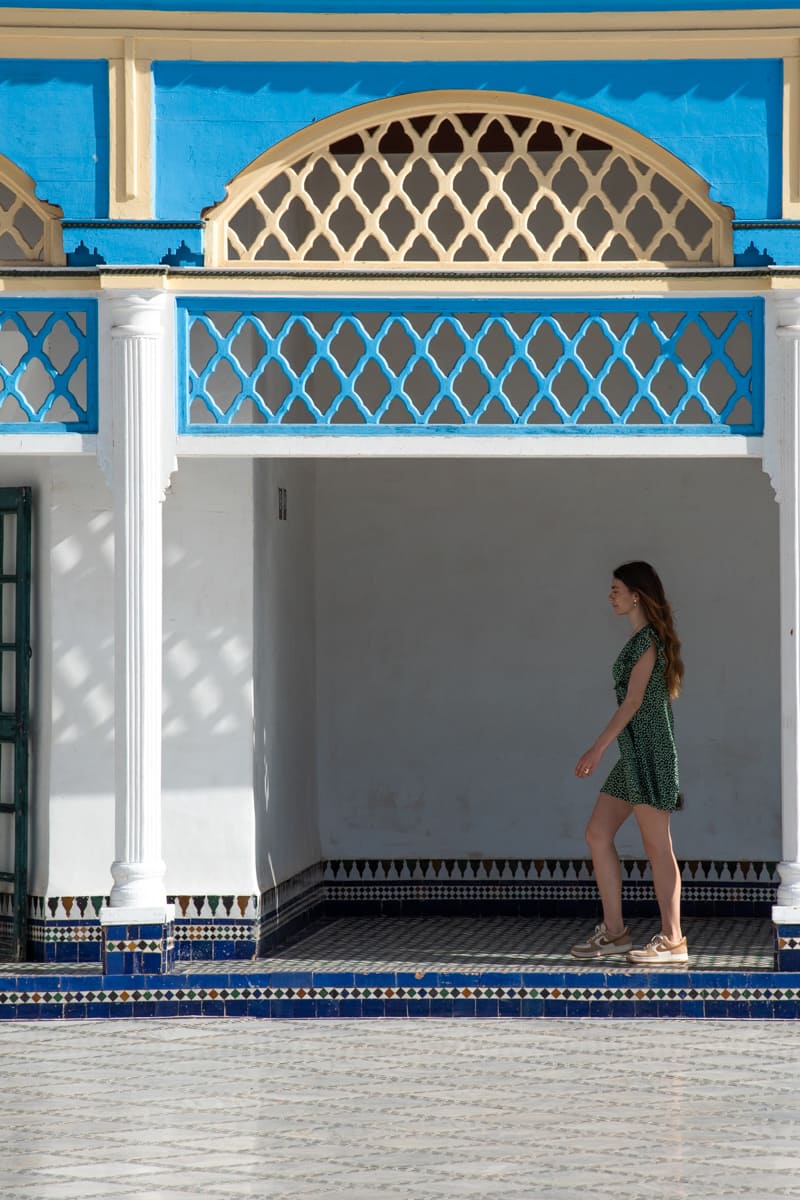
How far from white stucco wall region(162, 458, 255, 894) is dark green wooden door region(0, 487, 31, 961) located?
478 mm

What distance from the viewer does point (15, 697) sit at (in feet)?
21.9

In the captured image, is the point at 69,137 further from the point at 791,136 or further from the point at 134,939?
the point at 134,939

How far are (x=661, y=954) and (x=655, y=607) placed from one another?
1.13 meters

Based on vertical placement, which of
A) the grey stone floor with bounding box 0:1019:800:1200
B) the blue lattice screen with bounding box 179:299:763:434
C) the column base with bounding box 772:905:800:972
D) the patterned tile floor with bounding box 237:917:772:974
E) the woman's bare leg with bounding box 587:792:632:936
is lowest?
the grey stone floor with bounding box 0:1019:800:1200

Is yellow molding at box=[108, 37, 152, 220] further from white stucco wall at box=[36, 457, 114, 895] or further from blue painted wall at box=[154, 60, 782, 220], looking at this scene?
white stucco wall at box=[36, 457, 114, 895]

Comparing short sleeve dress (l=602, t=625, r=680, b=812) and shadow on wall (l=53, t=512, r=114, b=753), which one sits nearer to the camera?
short sleeve dress (l=602, t=625, r=680, b=812)

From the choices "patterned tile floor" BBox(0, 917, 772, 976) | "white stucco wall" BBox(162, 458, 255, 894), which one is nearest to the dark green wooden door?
"patterned tile floor" BBox(0, 917, 772, 976)

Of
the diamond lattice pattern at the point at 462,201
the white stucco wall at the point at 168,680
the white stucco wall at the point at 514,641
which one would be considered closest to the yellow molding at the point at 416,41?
the diamond lattice pattern at the point at 462,201

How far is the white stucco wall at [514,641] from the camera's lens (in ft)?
26.2

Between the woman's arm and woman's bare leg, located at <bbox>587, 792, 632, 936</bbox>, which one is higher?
the woman's arm

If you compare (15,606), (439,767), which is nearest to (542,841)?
(439,767)

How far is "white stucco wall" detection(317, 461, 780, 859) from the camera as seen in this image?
7973 millimetres

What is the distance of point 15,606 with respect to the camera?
6.68 m

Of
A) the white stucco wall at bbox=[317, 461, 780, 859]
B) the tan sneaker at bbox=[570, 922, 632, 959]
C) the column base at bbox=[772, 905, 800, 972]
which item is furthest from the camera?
the white stucco wall at bbox=[317, 461, 780, 859]
